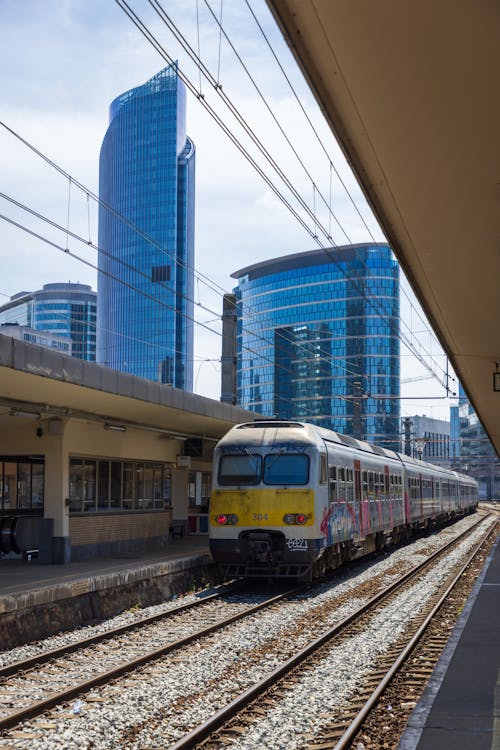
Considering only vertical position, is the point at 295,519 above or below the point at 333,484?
below

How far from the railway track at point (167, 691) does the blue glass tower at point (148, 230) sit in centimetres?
13345

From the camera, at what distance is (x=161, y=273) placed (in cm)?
14900

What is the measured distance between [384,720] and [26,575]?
30.0 ft

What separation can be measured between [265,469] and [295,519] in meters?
1.19

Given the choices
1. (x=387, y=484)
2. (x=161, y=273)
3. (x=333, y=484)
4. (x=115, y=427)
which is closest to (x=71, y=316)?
(x=161, y=273)

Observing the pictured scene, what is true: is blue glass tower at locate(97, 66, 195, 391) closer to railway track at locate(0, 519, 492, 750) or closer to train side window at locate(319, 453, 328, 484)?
train side window at locate(319, 453, 328, 484)

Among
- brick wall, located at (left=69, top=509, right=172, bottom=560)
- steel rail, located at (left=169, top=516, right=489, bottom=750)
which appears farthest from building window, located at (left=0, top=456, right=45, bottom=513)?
steel rail, located at (left=169, top=516, right=489, bottom=750)

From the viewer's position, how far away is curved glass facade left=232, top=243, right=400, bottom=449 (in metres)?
132

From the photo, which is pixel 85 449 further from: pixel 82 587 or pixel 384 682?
pixel 384 682

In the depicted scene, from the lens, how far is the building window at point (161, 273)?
14750 cm

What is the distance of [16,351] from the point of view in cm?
1277

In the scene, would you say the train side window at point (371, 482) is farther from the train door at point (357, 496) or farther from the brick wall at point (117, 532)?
the brick wall at point (117, 532)

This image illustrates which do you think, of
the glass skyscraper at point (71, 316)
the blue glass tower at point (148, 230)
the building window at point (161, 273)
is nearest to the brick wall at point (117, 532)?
the blue glass tower at point (148, 230)

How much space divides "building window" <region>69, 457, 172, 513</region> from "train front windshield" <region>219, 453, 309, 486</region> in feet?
12.3
